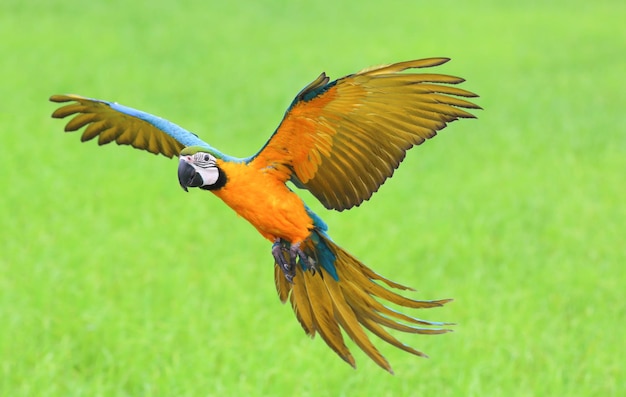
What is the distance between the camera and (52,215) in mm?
6152

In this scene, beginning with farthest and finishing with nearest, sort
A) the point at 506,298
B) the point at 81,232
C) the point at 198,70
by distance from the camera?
the point at 198,70
the point at 81,232
the point at 506,298

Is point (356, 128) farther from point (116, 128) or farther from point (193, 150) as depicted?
point (116, 128)

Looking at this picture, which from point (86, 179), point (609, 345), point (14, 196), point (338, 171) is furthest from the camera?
point (86, 179)

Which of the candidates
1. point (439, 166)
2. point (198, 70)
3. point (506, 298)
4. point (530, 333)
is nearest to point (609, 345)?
point (530, 333)

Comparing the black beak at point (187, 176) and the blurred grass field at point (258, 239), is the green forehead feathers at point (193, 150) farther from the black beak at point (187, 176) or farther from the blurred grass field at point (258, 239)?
the blurred grass field at point (258, 239)

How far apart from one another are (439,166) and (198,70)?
4.24 metres

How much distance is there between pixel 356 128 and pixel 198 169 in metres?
0.29

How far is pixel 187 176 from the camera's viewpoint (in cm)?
117

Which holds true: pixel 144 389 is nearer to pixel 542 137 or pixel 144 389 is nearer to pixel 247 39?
pixel 542 137

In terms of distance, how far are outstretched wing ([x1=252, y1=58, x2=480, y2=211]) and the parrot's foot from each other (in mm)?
113

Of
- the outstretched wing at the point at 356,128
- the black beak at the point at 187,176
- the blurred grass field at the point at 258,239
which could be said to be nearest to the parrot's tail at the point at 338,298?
the outstretched wing at the point at 356,128

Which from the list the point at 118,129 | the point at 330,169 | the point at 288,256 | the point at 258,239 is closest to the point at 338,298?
the point at 288,256

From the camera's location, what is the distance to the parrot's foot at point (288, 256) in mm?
1304

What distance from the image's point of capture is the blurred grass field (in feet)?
13.9
